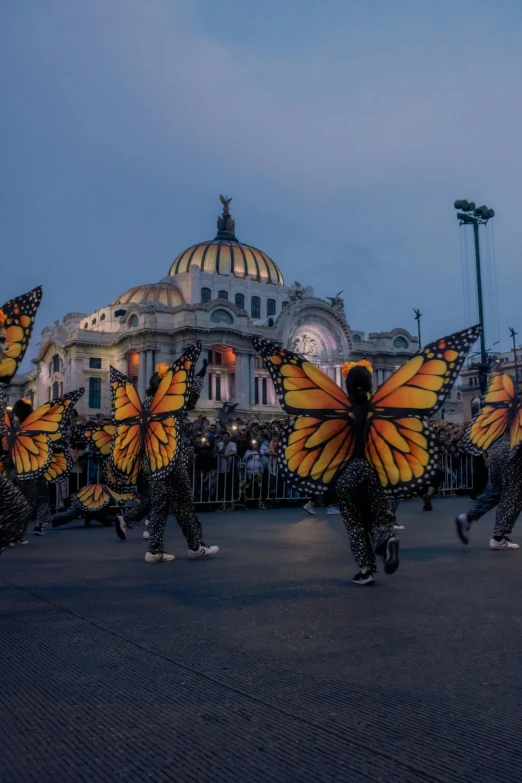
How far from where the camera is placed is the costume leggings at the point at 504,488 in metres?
7.37

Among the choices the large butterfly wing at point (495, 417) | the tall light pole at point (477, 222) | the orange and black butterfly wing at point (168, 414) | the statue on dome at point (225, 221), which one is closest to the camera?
the orange and black butterfly wing at point (168, 414)

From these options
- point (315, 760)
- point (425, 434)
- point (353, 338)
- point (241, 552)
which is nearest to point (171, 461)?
point (241, 552)

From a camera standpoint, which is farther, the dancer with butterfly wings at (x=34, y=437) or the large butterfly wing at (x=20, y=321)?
the dancer with butterfly wings at (x=34, y=437)

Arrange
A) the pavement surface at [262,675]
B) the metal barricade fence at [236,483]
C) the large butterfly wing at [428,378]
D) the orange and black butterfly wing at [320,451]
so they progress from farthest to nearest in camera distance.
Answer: the metal barricade fence at [236,483] < the orange and black butterfly wing at [320,451] < the large butterfly wing at [428,378] < the pavement surface at [262,675]

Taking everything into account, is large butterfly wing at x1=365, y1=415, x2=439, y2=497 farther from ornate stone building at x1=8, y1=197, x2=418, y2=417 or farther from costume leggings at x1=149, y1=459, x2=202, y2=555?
ornate stone building at x1=8, y1=197, x2=418, y2=417

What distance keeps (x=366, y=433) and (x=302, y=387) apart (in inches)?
25.4

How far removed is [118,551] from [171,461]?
1.89 metres

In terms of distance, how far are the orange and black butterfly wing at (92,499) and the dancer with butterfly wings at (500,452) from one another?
6.09 metres

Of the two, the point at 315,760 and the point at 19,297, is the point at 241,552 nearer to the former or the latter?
the point at 19,297

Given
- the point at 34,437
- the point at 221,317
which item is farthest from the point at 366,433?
the point at 221,317

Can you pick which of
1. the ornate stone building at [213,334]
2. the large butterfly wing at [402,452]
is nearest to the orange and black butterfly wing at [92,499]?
the large butterfly wing at [402,452]

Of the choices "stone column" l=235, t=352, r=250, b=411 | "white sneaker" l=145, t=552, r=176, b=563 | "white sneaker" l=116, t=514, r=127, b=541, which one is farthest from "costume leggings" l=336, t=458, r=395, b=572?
"stone column" l=235, t=352, r=250, b=411

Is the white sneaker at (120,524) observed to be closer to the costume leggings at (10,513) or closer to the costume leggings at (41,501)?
the costume leggings at (41,501)

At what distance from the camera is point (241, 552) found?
294 inches
